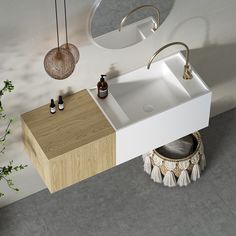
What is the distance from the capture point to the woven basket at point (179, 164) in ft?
16.8

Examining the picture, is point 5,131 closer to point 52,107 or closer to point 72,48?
point 52,107

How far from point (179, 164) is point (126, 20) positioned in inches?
49.6

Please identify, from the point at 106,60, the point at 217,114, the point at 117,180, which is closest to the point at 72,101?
the point at 106,60

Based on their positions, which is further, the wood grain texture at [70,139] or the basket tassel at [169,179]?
the basket tassel at [169,179]

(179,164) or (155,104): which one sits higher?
(155,104)

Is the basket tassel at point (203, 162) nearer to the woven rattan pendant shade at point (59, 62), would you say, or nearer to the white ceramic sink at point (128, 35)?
the white ceramic sink at point (128, 35)

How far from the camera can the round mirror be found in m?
4.18

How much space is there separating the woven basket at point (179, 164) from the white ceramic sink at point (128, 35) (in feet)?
3.22

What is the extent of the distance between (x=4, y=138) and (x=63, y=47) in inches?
31.0

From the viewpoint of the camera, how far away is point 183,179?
521 cm

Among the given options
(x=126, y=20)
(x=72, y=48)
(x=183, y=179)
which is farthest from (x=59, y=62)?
(x=183, y=179)

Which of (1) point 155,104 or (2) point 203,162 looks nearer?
(1) point 155,104

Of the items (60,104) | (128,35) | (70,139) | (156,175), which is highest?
(128,35)

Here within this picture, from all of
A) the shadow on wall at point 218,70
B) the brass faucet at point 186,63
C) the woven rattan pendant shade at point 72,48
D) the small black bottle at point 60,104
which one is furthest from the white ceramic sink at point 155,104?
the woven rattan pendant shade at point 72,48
